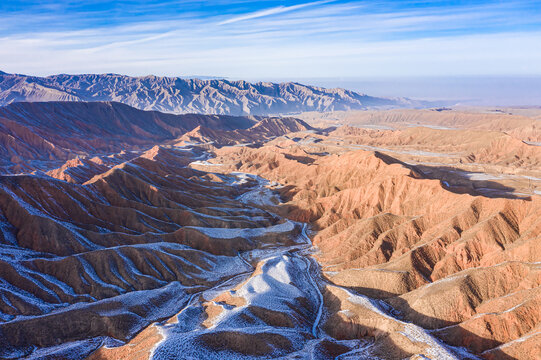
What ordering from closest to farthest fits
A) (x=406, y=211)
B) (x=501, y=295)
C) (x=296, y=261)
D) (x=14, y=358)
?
1. (x=14, y=358)
2. (x=501, y=295)
3. (x=296, y=261)
4. (x=406, y=211)

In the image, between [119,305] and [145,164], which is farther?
[145,164]

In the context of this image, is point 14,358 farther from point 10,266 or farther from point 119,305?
Answer: point 10,266

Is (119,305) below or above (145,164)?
below

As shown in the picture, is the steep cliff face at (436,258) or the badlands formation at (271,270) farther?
the steep cliff face at (436,258)

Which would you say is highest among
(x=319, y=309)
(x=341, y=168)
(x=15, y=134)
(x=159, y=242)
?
(x=15, y=134)

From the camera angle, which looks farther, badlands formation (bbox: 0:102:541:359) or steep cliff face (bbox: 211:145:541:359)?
steep cliff face (bbox: 211:145:541:359)

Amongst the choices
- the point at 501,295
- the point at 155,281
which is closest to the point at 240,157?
the point at 155,281

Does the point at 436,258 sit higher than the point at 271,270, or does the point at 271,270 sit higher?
the point at 436,258

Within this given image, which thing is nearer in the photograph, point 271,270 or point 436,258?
point 436,258
